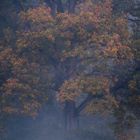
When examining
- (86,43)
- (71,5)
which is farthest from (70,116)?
(71,5)

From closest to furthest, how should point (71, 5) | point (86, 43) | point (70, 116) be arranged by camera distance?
point (86, 43) → point (71, 5) → point (70, 116)

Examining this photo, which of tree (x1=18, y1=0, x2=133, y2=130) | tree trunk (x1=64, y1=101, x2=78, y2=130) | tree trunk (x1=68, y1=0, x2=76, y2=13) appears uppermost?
tree trunk (x1=68, y1=0, x2=76, y2=13)

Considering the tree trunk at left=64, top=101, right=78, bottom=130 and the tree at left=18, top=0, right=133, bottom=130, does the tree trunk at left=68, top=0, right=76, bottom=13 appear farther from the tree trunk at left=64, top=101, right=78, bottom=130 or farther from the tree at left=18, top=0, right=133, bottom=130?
the tree trunk at left=64, top=101, right=78, bottom=130

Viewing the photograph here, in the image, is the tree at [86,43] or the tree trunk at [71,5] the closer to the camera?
the tree at [86,43]

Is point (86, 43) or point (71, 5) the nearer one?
point (86, 43)

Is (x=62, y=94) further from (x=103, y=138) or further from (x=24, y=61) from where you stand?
(x=103, y=138)

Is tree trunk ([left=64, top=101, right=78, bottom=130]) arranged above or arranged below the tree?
below

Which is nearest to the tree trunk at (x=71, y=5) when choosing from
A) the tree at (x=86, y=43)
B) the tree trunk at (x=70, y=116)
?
the tree at (x=86, y=43)

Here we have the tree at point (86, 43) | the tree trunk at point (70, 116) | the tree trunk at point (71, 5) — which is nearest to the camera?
the tree at point (86, 43)

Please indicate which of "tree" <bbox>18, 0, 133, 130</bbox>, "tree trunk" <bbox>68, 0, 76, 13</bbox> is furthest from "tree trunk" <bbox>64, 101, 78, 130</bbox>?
"tree trunk" <bbox>68, 0, 76, 13</bbox>

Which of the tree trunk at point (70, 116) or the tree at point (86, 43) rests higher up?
the tree at point (86, 43)

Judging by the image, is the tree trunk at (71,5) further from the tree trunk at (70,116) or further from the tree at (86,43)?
the tree trunk at (70,116)

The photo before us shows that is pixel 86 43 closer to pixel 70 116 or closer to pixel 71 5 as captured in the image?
pixel 71 5

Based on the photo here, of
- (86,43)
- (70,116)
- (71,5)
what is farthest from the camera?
(70,116)
